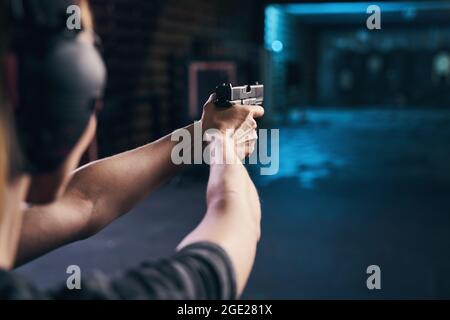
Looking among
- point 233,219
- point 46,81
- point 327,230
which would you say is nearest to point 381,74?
point 327,230

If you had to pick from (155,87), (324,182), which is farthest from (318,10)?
(324,182)

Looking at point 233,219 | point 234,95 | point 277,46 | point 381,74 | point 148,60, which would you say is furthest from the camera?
point 381,74

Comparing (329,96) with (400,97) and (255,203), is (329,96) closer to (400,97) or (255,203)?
(400,97)

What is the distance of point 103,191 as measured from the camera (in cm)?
155

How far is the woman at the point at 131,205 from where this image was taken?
0.91m

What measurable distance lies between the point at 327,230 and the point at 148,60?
17.1 feet

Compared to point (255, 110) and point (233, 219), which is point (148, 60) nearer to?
point (255, 110)

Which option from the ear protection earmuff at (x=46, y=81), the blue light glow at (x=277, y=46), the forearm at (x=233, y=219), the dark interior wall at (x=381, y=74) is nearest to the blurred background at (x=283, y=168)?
the blue light glow at (x=277, y=46)

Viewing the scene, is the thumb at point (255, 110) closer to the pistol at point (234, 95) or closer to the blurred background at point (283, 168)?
the pistol at point (234, 95)

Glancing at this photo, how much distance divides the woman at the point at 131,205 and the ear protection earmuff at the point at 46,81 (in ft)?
0.09

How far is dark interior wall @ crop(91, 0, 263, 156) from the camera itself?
853 cm

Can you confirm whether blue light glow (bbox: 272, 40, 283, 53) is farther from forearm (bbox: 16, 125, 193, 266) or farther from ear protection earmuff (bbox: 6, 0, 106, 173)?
ear protection earmuff (bbox: 6, 0, 106, 173)

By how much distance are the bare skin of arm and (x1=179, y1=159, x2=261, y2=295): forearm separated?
296 mm

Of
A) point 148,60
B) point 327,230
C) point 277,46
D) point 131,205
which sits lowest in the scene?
point 327,230
